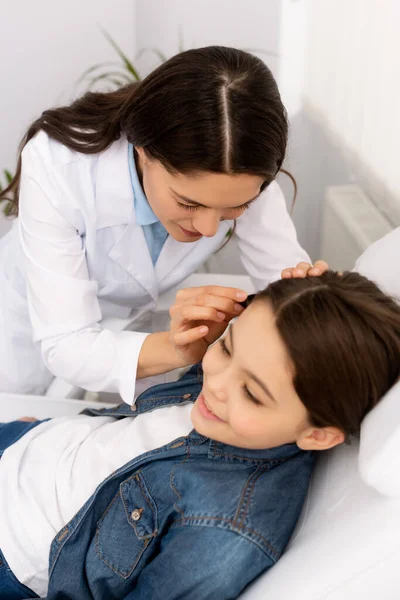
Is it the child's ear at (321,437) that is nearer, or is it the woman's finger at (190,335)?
the child's ear at (321,437)

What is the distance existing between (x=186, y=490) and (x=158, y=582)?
13 cm

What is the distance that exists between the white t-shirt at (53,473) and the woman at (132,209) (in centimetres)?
11

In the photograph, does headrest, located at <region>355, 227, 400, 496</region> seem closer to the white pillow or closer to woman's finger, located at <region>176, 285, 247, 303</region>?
the white pillow

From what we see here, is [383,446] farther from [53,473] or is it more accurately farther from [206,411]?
[53,473]

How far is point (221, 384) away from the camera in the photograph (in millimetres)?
943

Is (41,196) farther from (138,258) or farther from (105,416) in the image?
(105,416)

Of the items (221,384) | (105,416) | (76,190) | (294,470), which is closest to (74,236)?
(76,190)

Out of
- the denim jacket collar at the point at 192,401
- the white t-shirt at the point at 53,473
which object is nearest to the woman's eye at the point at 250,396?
the denim jacket collar at the point at 192,401

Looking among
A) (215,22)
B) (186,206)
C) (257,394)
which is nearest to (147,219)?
(186,206)

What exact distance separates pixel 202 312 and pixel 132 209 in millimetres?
350

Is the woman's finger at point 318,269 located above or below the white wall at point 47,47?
below

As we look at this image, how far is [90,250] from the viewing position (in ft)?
4.44

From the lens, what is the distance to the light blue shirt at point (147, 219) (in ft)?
4.27

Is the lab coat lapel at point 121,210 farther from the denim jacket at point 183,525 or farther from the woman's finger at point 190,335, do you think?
the denim jacket at point 183,525
